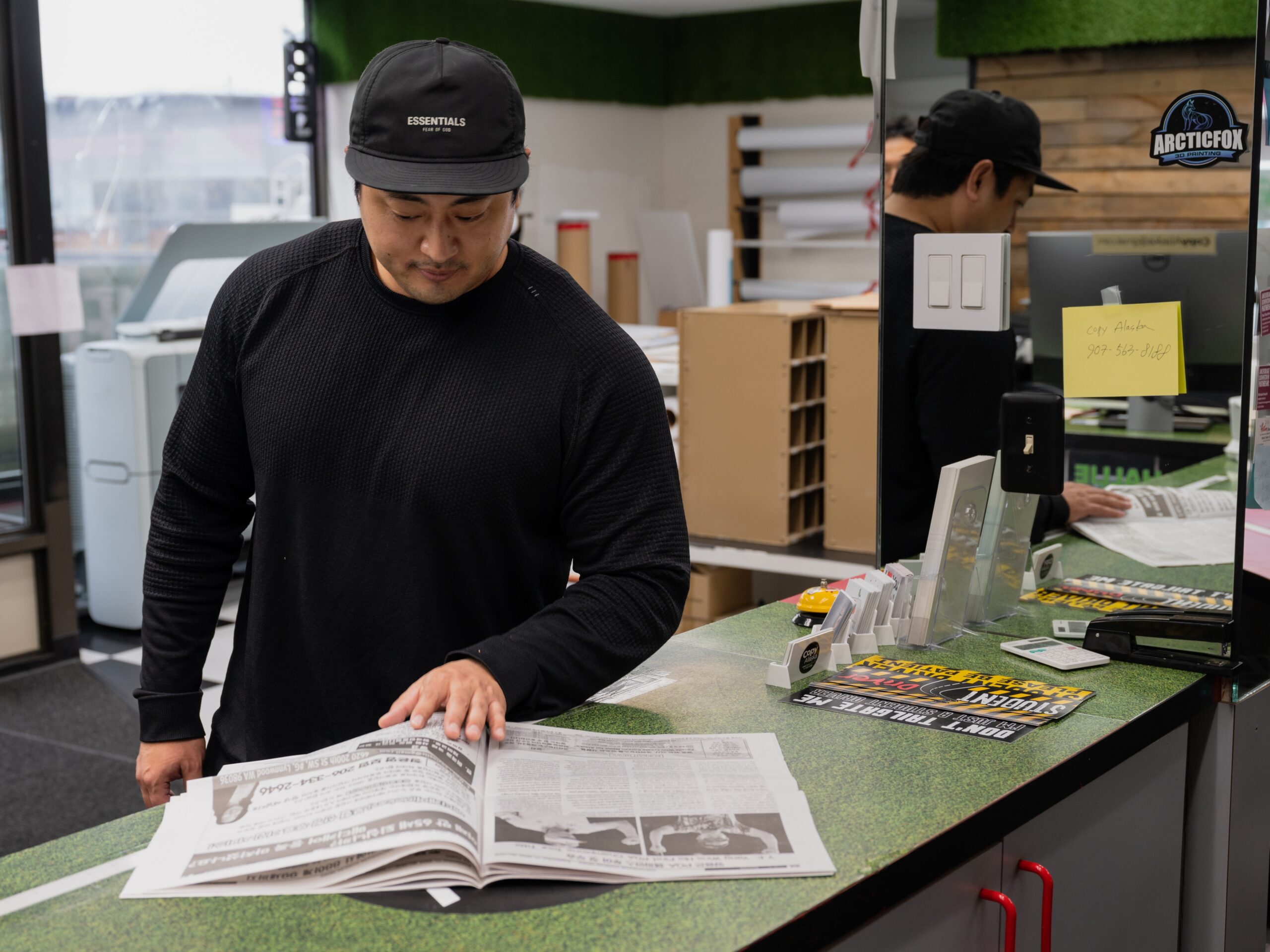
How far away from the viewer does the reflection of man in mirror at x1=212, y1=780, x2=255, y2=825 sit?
1.18 metres

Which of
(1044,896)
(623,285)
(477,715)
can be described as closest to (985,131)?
(1044,896)

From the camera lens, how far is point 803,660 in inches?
66.9

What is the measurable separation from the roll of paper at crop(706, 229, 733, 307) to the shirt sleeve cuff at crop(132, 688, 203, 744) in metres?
3.94

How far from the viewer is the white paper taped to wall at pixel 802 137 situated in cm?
711

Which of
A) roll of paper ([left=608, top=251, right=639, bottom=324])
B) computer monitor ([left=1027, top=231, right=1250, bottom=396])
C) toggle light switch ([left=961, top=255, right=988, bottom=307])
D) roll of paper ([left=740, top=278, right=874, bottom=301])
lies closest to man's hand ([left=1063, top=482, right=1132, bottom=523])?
computer monitor ([left=1027, top=231, right=1250, bottom=396])

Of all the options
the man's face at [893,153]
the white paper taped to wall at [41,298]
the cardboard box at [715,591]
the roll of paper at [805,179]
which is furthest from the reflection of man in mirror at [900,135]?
the roll of paper at [805,179]

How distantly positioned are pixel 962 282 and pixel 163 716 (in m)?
1.31

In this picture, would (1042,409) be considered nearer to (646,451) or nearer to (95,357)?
(646,451)

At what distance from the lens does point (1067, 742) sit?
1.48 meters

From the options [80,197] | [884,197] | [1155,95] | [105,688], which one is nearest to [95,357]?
[80,197]

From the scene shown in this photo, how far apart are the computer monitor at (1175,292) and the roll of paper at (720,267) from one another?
3.14 m

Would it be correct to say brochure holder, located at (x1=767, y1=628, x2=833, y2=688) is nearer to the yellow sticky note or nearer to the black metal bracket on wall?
the yellow sticky note

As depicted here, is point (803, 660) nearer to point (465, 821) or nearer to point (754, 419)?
point (465, 821)

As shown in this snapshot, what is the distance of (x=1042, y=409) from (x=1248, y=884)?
72 centimetres
